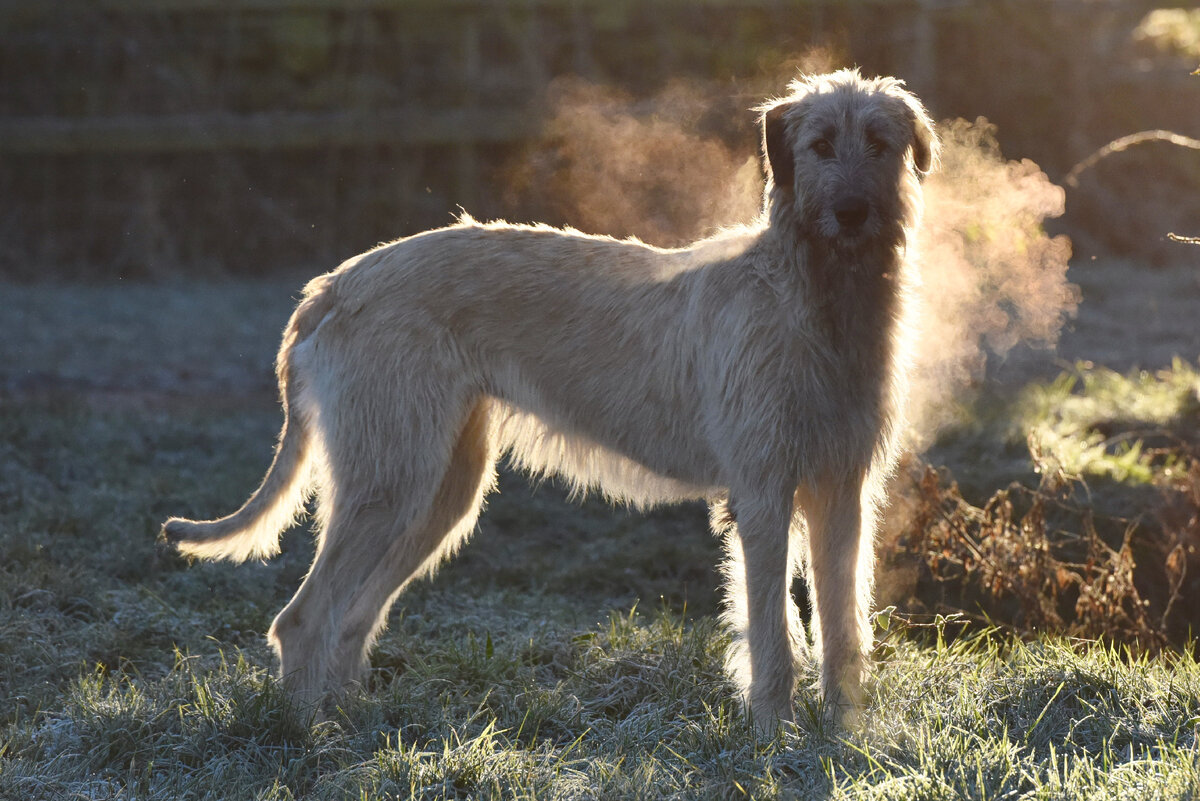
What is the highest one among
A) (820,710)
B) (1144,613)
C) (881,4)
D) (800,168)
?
(881,4)

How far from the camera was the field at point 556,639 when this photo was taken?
3.33m

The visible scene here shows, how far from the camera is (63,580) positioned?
199 inches

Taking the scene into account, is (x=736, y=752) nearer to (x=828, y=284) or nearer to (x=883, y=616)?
(x=828, y=284)

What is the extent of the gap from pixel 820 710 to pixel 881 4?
8857 millimetres

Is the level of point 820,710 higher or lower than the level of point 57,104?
lower

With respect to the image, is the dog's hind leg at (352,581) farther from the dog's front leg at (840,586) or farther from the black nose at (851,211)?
the black nose at (851,211)

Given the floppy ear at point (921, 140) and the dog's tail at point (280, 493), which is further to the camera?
the dog's tail at point (280, 493)

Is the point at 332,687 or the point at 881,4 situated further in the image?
the point at 881,4

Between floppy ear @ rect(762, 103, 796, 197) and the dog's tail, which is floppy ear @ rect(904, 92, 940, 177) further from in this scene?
the dog's tail

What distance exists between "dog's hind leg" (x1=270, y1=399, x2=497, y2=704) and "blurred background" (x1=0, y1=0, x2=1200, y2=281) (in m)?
7.19

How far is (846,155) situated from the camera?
359 centimetres

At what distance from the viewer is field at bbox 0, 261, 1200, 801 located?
3334mm

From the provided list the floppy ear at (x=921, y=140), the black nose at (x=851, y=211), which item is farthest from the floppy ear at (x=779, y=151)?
the floppy ear at (x=921, y=140)

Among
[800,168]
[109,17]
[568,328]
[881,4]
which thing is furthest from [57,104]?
[800,168]
